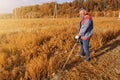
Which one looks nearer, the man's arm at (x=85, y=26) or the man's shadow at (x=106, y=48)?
the man's arm at (x=85, y=26)

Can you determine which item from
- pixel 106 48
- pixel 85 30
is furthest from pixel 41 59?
pixel 106 48

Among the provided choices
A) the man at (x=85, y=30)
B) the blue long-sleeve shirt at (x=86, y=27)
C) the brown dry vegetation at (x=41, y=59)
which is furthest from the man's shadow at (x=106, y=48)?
the blue long-sleeve shirt at (x=86, y=27)

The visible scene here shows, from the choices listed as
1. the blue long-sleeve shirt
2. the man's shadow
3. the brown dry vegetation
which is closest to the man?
the blue long-sleeve shirt

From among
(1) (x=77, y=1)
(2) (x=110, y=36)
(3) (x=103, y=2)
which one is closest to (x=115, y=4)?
(3) (x=103, y=2)

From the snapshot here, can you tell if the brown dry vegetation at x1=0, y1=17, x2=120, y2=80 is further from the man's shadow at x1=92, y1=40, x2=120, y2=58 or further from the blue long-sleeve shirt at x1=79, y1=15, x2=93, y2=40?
the blue long-sleeve shirt at x1=79, y1=15, x2=93, y2=40

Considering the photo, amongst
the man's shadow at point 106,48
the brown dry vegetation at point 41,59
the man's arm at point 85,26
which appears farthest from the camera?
the man's shadow at point 106,48

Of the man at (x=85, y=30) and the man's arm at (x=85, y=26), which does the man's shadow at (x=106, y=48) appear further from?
the man's arm at (x=85, y=26)

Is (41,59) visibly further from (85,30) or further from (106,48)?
(106,48)

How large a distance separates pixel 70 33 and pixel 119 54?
288 centimetres

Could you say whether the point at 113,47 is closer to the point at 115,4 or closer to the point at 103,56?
the point at 103,56

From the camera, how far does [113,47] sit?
33.0 ft

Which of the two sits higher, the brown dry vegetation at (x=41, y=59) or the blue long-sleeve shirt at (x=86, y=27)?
the blue long-sleeve shirt at (x=86, y=27)

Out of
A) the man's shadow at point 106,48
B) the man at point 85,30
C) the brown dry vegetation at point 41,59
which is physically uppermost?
the man at point 85,30

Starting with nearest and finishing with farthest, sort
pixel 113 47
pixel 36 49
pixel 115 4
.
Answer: pixel 36 49, pixel 113 47, pixel 115 4
